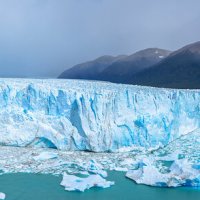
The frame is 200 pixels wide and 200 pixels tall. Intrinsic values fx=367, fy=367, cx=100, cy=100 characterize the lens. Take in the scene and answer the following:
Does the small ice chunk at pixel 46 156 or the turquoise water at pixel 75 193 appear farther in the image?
the small ice chunk at pixel 46 156

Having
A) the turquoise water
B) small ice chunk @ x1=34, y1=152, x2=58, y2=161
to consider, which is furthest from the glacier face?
the turquoise water

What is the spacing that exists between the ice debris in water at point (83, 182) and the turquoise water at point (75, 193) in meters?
0.10

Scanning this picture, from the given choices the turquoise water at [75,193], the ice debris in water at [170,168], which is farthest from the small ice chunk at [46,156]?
the ice debris in water at [170,168]

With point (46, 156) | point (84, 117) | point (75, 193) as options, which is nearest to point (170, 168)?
point (75, 193)

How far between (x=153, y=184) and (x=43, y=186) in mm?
2388

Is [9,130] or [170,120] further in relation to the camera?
[170,120]

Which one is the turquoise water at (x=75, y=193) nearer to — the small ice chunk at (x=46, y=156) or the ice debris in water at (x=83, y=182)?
the ice debris in water at (x=83, y=182)

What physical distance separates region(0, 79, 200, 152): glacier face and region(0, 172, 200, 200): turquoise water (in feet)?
7.38

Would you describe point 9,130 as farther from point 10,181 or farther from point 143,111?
point 143,111

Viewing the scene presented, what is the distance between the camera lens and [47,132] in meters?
10.5

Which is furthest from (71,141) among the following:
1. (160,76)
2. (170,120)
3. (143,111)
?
(160,76)

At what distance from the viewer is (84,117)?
34.7 feet

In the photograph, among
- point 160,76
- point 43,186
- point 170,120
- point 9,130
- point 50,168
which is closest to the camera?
point 43,186

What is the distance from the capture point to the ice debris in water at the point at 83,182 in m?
7.65
